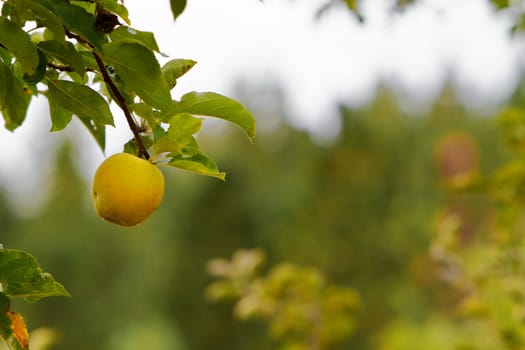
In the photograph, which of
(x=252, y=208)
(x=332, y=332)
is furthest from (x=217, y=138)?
(x=332, y=332)

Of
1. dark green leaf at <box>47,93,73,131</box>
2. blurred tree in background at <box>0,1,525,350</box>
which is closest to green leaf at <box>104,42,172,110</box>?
dark green leaf at <box>47,93,73,131</box>

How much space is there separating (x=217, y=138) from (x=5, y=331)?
30.1ft

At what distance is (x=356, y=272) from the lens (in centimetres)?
910

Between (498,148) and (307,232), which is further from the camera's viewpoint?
(498,148)

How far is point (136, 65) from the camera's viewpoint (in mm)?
531

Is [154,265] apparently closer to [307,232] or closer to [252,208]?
[252,208]

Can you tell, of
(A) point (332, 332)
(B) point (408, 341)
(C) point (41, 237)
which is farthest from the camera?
(C) point (41, 237)

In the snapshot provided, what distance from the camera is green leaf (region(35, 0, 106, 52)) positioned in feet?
Result: 1.66

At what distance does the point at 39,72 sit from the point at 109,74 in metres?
0.06

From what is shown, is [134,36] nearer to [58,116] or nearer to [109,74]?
[109,74]

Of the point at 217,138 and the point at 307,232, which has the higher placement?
the point at 217,138

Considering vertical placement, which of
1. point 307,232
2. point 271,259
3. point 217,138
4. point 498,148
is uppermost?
point 498,148

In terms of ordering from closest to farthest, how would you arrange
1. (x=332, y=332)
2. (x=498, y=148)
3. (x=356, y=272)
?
(x=332, y=332) → (x=356, y=272) → (x=498, y=148)

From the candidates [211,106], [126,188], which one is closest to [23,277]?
[126,188]
